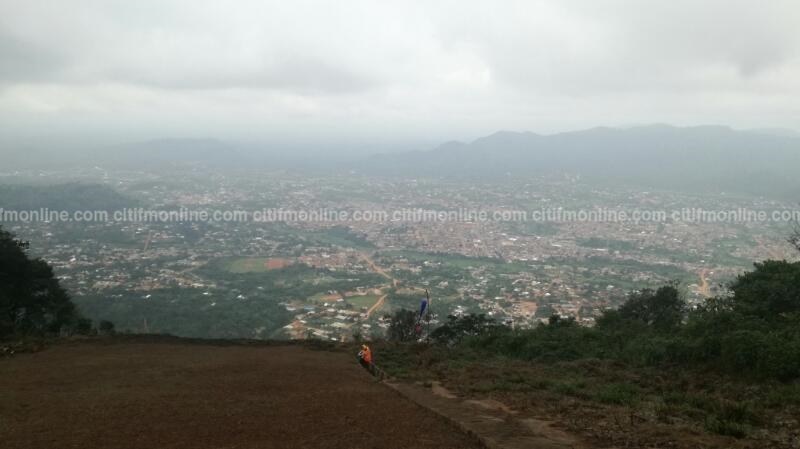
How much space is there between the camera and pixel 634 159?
11450 centimetres

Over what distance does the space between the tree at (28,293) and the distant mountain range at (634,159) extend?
88.1 metres

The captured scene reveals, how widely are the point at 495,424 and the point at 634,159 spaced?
12155 centimetres

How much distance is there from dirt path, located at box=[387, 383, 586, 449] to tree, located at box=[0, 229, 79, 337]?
16.0 metres

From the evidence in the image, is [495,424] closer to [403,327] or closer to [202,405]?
[202,405]

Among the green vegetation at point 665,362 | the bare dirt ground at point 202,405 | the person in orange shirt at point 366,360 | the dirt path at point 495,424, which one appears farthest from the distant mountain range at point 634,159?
the bare dirt ground at point 202,405

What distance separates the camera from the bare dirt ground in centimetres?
598

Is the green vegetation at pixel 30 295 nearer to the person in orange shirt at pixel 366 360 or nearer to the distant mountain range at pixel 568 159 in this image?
the person in orange shirt at pixel 366 360

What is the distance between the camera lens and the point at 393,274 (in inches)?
1487

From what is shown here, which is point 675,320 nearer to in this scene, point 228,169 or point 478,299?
point 478,299

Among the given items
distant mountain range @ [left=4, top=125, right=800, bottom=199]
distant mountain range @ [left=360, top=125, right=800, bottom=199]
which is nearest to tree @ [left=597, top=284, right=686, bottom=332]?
distant mountain range @ [left=360, top=125, right=800, bottom=199]

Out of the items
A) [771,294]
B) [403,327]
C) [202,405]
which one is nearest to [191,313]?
[403,327]

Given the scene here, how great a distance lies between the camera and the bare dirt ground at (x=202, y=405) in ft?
19.6

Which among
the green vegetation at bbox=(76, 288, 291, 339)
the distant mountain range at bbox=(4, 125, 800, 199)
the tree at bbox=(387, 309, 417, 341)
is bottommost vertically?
the green vegetation at bbox=(76, 288, 291, 339)

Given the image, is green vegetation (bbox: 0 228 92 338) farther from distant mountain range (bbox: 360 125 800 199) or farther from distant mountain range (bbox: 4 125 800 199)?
distant mountain range (bbox: 360 125 800 199)
